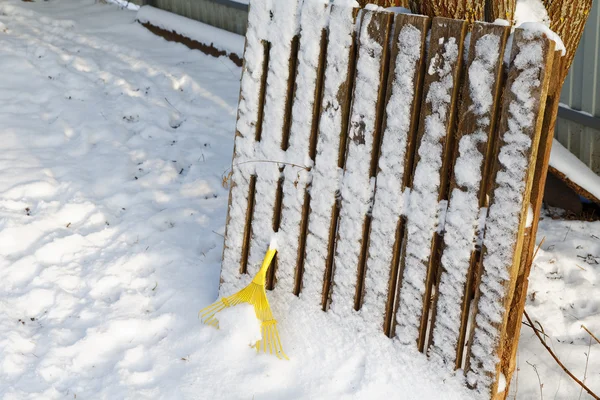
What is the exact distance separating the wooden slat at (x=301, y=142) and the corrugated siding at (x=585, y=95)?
198 cm

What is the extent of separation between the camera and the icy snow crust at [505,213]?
2428 mm

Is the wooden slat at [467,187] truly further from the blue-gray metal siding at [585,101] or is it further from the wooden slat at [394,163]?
the blue-gray metal siding at [585,101]

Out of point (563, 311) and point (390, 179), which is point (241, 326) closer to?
point (390, 179)

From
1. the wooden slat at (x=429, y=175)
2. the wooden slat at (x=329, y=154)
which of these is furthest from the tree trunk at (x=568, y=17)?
the wooden slat at (x=329, y=154)

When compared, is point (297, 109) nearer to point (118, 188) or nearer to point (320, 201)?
point (320, 201)

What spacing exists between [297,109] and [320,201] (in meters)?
0.40

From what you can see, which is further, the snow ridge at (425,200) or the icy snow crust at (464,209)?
the snow ridge at (425,200)

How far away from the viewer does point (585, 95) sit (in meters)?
4.37

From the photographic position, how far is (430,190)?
2.75 meters

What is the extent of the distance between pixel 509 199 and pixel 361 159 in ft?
2.13

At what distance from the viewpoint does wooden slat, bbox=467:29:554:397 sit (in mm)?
2416

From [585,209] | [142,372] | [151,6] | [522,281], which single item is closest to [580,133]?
[585,209]

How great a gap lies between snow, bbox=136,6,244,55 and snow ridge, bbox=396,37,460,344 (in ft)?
11.9

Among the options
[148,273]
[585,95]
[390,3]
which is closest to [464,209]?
[390,3]
